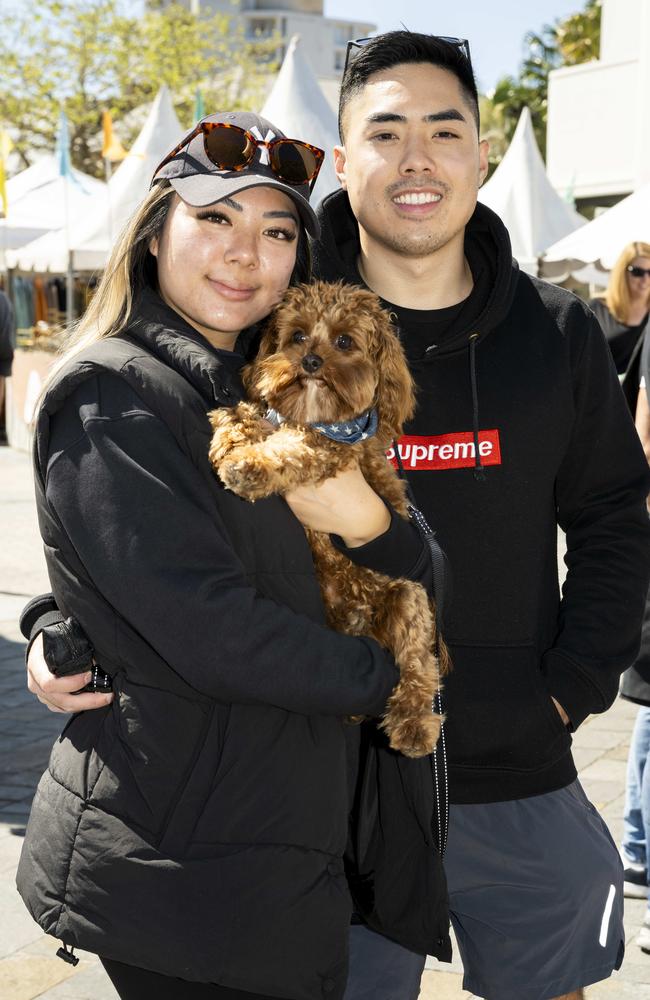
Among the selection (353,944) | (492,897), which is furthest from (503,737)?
(353,944)

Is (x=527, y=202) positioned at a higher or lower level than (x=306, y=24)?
lower

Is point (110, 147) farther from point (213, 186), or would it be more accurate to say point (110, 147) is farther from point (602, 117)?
point (213, 186)

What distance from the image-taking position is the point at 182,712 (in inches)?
79.8

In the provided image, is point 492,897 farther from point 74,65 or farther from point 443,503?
point 74,65

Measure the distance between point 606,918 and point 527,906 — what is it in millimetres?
193

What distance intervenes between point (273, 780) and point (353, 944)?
94cm

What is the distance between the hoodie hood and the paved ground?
7.67 ft

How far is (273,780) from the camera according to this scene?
204 cm

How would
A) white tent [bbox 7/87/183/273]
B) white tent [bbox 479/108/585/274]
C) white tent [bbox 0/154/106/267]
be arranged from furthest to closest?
white tent [bbox 0/154/106/267]
white tent [bbox 479/108/585/274]
white tent [bbox 7/87/183/273]

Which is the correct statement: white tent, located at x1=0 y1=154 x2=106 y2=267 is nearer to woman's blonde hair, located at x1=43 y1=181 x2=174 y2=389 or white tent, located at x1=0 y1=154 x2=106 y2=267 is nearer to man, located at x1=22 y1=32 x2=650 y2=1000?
man, located at x1=22 y1=32 x2=650 y2=1000

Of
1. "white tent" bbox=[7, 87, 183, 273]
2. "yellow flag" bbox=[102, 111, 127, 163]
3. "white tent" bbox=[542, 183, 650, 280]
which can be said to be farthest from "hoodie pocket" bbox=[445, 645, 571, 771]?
"yellow flag" bbox=[102, 111, 127, 163]

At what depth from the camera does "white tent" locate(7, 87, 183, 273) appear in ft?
52.7

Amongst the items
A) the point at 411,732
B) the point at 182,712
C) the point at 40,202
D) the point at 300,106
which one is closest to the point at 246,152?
the point at 182,712

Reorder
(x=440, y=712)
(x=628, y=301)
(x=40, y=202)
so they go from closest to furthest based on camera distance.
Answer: (x=440, y=712) → (x=628, y=301) → (x=40, y=202)
